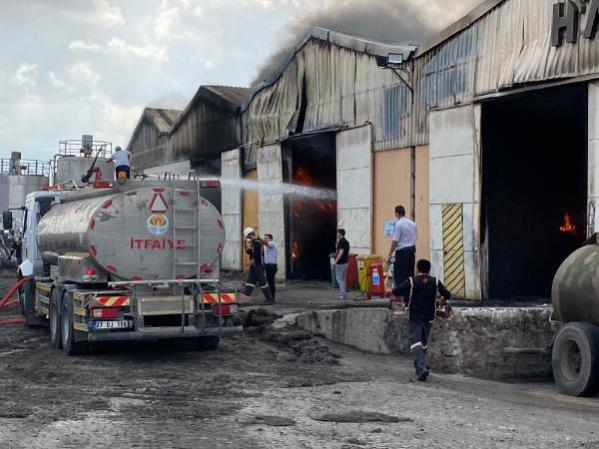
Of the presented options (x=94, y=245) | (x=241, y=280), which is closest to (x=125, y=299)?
(x=94, y=245)

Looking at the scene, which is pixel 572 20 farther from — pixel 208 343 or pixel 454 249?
pixel 208 343

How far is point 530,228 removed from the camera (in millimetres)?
25969

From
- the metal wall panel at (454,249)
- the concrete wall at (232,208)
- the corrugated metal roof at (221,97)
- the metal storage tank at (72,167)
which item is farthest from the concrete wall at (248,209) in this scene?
the metal wall panel at (454,249)

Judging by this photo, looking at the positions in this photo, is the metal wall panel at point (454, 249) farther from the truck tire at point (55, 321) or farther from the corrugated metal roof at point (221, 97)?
the corrugated metal roof at point (221, 97)

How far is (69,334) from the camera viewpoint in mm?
15953

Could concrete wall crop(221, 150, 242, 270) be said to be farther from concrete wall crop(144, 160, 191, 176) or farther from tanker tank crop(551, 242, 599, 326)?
tanker tank crop(551, 242, 599, 326)

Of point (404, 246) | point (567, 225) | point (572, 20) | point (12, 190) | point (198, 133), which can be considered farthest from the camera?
point (12, 190)

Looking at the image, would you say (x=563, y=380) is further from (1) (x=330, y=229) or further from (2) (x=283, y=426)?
(1) (x=330, y=229)

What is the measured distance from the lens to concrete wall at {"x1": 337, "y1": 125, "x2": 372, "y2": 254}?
28234 mm

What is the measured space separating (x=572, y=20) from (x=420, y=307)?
30.0ft

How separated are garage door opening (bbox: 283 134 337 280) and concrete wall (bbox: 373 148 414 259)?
5609mm

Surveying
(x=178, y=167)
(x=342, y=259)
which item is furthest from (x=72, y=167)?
(x=178, y=167)

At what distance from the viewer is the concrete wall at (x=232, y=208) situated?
123 ft

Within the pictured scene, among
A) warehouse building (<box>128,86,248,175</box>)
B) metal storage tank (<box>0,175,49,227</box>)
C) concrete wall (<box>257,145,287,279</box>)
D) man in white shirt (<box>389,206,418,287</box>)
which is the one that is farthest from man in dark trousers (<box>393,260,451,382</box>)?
metal storage tank (<box>0,175,49,227</box>)
